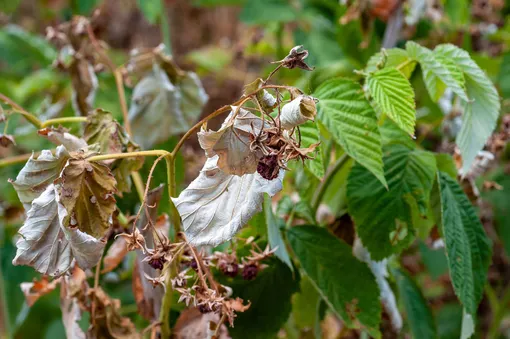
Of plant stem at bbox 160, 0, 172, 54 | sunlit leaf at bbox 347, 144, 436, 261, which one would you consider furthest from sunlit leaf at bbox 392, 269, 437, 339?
plant stem at bbox 160, 0, 172, 54

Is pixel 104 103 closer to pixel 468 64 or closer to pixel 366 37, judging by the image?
pixel 366 37

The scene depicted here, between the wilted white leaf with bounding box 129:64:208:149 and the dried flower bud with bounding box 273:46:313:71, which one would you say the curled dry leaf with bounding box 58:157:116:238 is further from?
the wilted white leaf with bounding box 129:64:208:149

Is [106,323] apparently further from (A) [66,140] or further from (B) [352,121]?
(B) [352,121]

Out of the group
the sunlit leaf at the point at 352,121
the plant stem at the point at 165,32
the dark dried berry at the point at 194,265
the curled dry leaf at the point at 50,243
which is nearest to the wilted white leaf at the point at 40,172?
the curled dry leaf at the point at 50,243

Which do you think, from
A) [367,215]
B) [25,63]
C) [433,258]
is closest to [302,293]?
[367,215]

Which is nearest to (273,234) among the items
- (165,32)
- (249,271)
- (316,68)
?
(249,271)

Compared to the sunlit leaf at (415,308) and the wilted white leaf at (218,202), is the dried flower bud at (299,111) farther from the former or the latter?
the sunlit leaf at (415,308)
